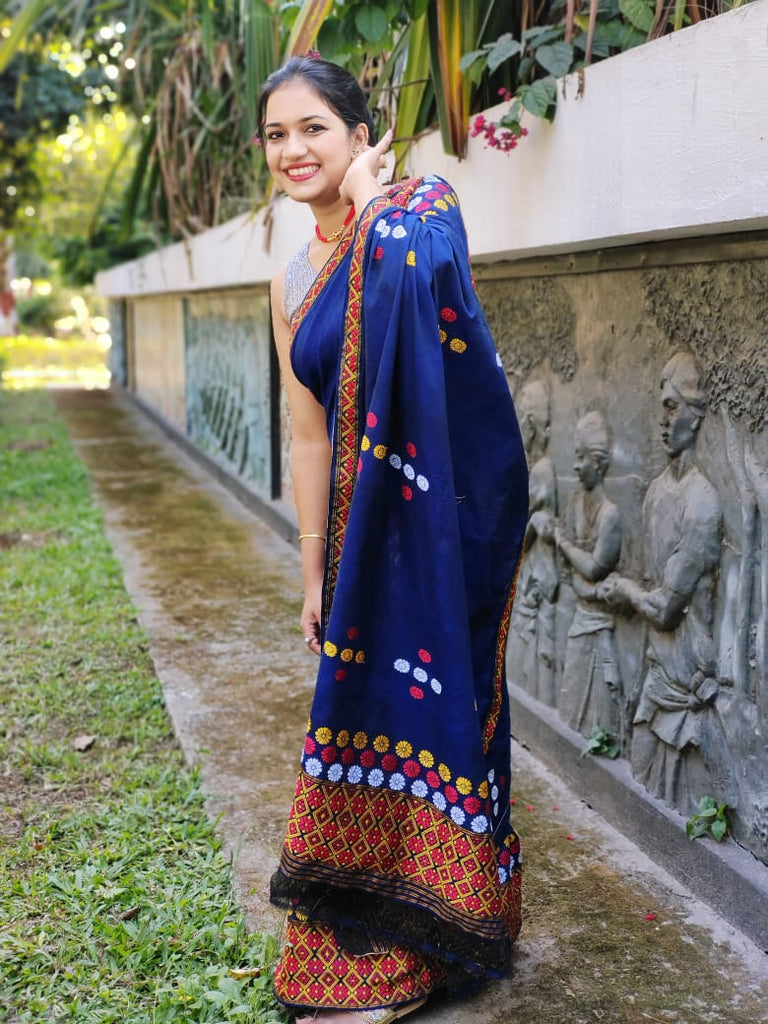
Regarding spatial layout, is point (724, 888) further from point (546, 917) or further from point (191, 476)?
point (191, 476)

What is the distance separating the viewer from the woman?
177cm

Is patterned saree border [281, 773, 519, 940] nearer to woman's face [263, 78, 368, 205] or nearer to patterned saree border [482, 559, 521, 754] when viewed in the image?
patterned saree border [482, 559, 521, 754]

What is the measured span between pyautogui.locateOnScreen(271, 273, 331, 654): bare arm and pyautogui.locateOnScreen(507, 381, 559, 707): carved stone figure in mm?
1254

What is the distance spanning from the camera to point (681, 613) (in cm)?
249

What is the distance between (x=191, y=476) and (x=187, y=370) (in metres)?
1.77

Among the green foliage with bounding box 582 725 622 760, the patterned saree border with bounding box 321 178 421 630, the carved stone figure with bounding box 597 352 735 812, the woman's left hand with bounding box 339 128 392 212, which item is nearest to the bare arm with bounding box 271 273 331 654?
the patterned saree border with bounding box 321 178 421 630

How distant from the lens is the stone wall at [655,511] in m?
2.27

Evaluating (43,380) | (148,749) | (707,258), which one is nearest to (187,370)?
(148,749)

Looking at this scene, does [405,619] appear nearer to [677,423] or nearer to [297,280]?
[297,280]

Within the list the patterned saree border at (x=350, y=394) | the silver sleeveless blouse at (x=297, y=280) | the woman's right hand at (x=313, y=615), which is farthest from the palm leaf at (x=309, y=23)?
the woman's right hand at (x=313, y=615)

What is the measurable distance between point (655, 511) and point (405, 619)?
3.19 ft

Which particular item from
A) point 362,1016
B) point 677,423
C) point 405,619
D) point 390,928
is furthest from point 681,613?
point 362,1016

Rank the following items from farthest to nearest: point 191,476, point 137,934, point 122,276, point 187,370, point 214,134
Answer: point 122,276, point 187,370, point 191,476, point 214,134, point 137,934

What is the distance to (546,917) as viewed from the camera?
2.35 m
